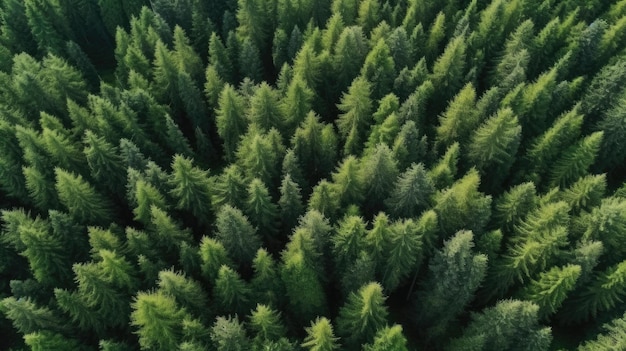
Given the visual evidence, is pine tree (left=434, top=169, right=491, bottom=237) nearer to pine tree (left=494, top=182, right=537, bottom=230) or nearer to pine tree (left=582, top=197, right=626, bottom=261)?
pine tree (left=494, top=182, right=537, bottom=230)

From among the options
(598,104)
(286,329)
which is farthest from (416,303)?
(598,104)

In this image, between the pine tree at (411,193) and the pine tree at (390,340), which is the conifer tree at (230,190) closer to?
the pine tree at (411,193)

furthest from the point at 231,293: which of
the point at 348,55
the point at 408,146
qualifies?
the point at 348,55

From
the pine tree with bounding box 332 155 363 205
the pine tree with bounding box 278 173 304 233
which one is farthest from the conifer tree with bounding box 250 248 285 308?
the pine tree with bounding box 332 155 363 205

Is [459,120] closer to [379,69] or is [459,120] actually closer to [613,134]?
[379,69]

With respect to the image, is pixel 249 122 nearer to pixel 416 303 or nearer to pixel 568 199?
pixel 416 303
